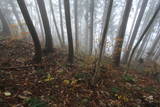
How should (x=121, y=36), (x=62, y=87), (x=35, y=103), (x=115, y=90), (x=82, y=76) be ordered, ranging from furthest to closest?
(x=121, y=36), (x=82, y=76), (x=115, y=90), (x=62, y=87), (x=35, y=103)

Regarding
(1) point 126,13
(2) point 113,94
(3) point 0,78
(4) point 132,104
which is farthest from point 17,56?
(1) point 126,13

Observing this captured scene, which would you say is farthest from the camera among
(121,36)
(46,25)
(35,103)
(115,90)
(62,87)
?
(121,36)

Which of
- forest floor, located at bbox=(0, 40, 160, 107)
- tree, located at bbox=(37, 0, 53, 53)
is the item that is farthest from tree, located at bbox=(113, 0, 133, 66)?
tree, located at bbox=(37, 0, 53, 53)

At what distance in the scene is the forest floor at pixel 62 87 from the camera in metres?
3.37

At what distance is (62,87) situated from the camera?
416 cm

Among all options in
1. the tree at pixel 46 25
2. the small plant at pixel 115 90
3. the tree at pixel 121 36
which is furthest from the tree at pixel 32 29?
the tree at pixel 121 36

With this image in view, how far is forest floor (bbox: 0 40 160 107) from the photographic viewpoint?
3373mm

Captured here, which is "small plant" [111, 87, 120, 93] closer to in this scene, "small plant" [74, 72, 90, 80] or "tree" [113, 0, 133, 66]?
"small plant" [74, 72, 90, 80]

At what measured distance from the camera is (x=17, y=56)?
5.76m

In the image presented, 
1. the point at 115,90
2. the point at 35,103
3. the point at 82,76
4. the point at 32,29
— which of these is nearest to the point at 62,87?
the point at 82,76

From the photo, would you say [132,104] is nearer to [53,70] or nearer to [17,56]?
[53,70]

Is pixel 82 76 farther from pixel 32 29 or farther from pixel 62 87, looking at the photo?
pixel 32 29

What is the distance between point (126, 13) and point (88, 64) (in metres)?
4.67

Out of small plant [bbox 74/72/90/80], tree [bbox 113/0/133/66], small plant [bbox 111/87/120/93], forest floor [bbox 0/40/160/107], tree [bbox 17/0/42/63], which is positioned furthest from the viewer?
tree [bbox 113/0/133/66]
